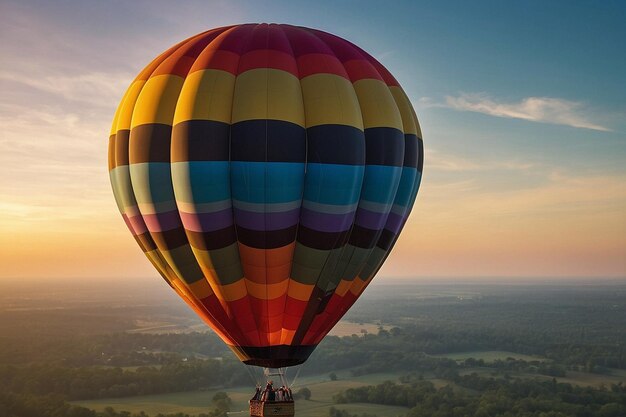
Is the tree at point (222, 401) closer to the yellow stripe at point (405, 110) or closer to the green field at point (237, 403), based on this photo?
the green field at point (237, 403)

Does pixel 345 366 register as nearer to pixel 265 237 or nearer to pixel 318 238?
pixel 318 238

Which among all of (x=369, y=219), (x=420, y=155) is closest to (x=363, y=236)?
(x=369, y=219)

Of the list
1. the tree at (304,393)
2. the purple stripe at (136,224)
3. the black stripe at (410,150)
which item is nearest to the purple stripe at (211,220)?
the purple stripe at (136,224)

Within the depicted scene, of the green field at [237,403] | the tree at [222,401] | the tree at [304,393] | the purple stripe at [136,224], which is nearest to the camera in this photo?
the purple stripe at [136,224]

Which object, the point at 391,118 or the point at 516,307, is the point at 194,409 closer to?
the point at 391,118

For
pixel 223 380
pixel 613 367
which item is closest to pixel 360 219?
pixel 223 380

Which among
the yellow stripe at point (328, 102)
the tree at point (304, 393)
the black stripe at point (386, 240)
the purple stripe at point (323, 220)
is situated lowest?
the tree at point (304, 393)
